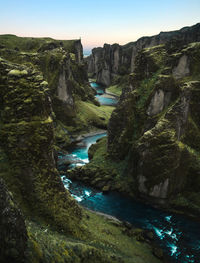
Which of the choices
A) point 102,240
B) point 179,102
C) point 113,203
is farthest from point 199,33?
point 102,240

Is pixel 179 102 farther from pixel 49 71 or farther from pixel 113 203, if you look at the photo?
pixel 49 71

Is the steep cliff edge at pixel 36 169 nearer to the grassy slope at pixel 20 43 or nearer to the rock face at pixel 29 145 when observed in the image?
the rock face at pixel 29 145

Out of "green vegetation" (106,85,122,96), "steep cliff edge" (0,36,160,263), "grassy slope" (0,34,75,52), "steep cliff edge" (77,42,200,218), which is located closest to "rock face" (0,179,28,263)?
"steep cliff edge" (0,36,160,263)

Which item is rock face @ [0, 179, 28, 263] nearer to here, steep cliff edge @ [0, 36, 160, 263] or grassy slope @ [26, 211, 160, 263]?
grassy slope @ [26, 211, 160, 263]

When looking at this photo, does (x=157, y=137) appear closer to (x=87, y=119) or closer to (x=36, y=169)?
(x=36, y=169)

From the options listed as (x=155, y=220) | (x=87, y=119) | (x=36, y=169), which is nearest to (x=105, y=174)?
(x=155, y=220)
